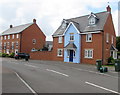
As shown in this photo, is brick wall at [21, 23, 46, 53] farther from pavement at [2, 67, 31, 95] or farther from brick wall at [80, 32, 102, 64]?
pavement at [2, 67, 31, 95]

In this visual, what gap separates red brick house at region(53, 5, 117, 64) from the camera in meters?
24.9

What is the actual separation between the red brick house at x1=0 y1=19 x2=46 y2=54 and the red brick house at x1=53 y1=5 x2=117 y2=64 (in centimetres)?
1995

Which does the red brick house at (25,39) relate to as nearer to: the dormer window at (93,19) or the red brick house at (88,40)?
the red brick house at (88,40)

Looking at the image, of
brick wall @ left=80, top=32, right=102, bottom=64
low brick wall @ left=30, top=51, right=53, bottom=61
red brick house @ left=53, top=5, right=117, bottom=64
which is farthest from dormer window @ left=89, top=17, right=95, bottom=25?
low brick wall @ left=30, top=51, right=53, bottom=61

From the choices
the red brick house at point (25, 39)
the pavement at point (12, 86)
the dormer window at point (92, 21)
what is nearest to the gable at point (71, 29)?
the dormer window at point (92, 21)

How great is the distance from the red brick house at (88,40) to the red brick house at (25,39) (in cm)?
1995

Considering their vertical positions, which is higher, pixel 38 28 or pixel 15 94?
pixel 38 28

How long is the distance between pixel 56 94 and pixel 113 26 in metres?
26.2

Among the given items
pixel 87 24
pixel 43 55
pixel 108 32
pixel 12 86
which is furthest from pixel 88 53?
pixel 12 86

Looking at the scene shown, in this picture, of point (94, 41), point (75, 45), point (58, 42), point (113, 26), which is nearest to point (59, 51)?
point (58, 42)

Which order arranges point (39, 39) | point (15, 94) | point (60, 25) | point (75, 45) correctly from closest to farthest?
point (15, 94) < point (75, 45) < point (60, 25) < point (39, 39)

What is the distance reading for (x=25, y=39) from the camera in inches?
1914

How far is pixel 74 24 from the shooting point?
28.3 meters

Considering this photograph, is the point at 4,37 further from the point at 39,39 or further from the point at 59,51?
the point at 59,51
